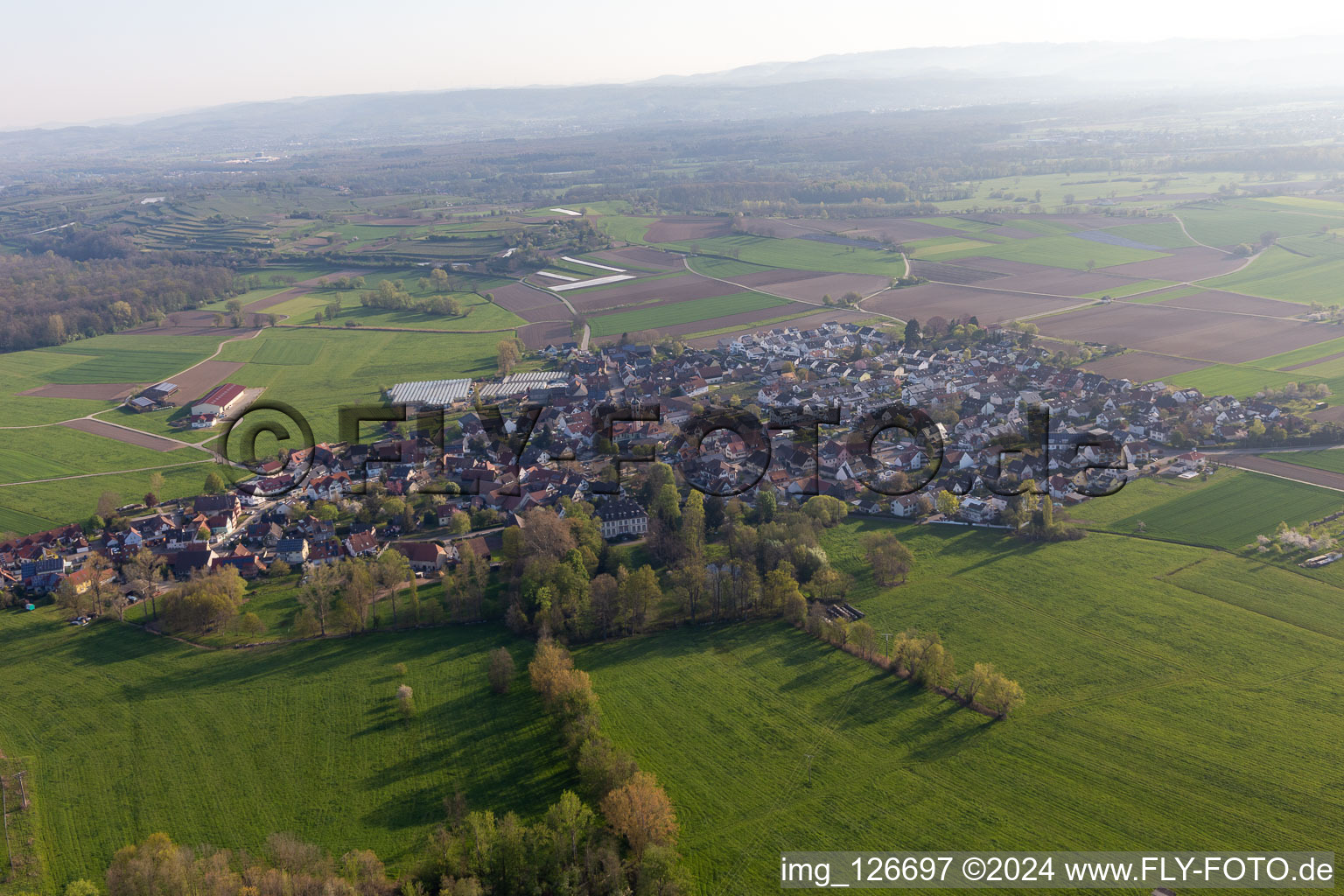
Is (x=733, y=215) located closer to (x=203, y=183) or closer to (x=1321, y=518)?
(x=1321, y=518)

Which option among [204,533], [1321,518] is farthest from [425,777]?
[1321,518]

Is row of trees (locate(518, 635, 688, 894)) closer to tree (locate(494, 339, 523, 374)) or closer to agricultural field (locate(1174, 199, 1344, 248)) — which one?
tree (locate(494, 339, 523, 374))

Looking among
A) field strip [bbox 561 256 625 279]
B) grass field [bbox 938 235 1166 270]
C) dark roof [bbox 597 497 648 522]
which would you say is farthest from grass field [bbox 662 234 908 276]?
dark roof [bbox 597 497 648 522]

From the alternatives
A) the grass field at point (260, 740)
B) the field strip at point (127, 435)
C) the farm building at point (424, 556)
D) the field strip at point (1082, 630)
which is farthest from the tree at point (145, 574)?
the field strip at point (1082, 630)

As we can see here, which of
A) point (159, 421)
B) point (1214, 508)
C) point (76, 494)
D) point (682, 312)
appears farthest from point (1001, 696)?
point (682, 312)

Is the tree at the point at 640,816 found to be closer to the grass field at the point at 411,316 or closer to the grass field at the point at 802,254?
the grass field at the point at 411,316

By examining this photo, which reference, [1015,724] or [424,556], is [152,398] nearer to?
[424,556]
